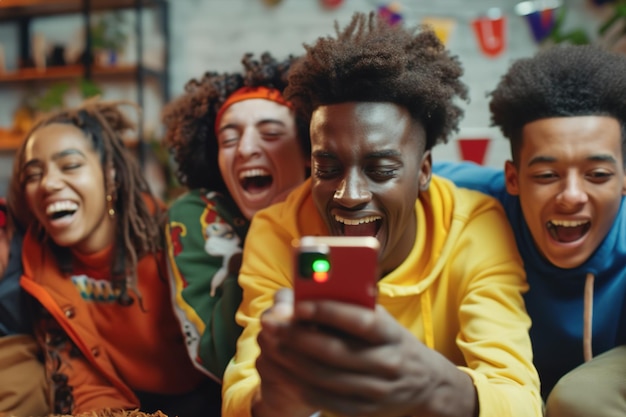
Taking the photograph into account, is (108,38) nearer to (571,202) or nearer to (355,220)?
(355,220)

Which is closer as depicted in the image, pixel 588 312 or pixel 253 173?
pixel 588 312

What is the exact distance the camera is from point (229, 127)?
1691 mm

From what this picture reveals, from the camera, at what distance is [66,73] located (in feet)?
15.0

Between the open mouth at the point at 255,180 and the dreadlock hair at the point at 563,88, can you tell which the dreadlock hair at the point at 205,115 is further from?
the dreadlock hair at the point at 563,88

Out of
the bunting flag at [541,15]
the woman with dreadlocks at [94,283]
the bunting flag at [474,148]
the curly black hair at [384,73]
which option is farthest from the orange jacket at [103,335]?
the bunting flag at [541,15]

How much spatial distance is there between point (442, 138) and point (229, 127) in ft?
1.84

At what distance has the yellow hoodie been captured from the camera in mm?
1166

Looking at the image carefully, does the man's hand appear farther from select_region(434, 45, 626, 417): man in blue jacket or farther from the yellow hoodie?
select_region(434, 45, 626, 417): man in blue jacket

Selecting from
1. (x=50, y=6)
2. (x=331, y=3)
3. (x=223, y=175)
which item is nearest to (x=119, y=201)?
(x=223, y=175)

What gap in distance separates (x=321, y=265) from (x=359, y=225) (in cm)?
46

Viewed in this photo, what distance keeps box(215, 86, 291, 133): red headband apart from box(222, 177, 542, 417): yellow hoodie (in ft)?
1.16

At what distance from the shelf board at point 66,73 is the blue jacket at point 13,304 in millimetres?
3049

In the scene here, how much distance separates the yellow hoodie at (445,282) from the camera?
1.17 m

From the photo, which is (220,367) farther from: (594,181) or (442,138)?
(594,181)
